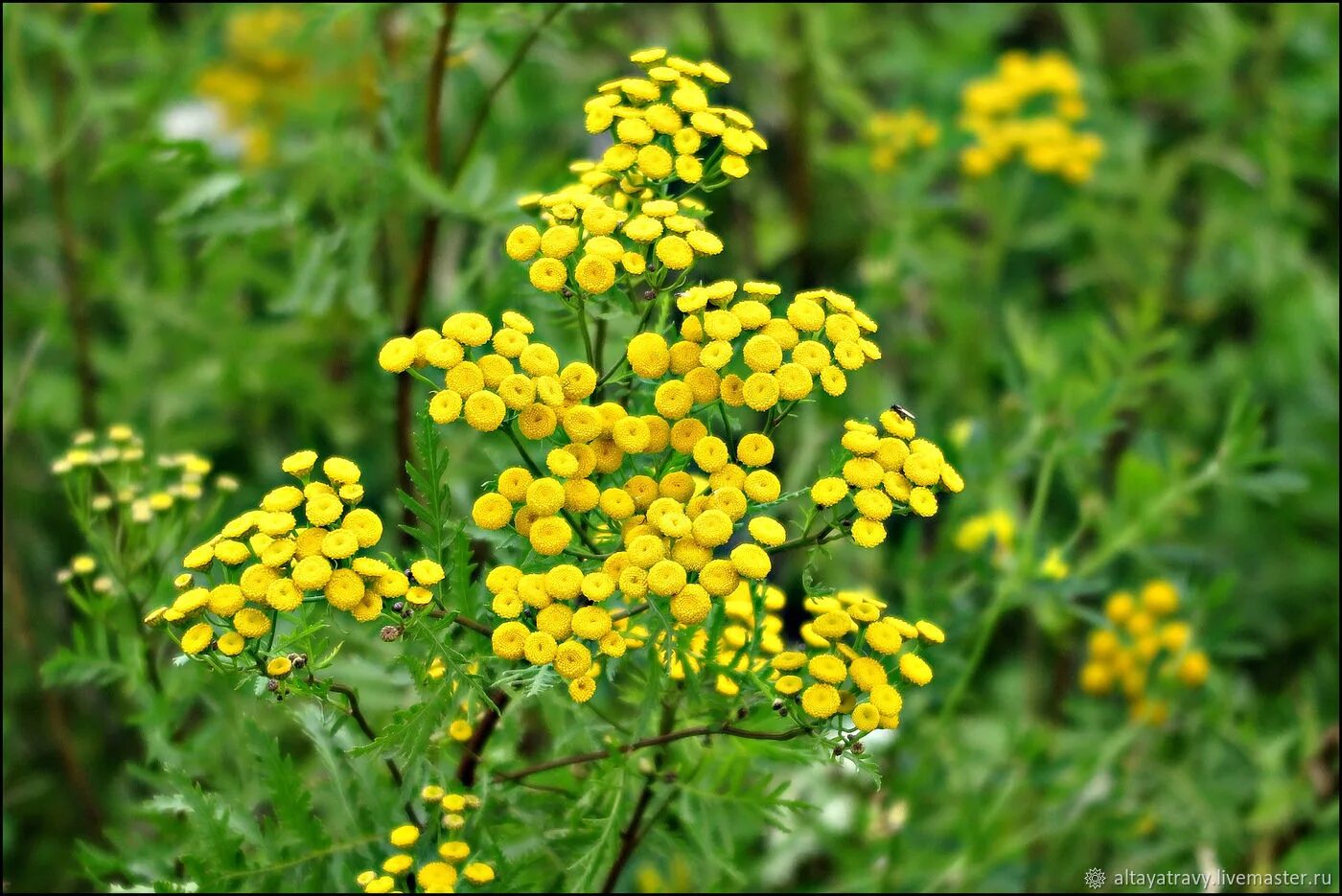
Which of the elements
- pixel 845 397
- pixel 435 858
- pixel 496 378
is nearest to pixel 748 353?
pixel 496 378

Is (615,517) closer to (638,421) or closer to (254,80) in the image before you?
(638,421)

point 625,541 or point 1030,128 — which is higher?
point 1030,128

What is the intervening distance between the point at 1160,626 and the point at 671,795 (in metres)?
1.25

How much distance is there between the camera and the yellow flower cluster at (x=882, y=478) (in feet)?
3.54

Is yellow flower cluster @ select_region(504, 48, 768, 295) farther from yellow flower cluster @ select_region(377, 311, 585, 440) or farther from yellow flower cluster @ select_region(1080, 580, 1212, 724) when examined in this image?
yellow flower cluster @ select_region(1080, 580, 1212, 724)

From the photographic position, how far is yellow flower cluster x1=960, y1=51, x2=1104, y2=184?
2754mm

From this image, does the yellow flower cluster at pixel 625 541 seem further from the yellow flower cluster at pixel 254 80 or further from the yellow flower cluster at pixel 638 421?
the yellow flower cluster at pixel 254 80

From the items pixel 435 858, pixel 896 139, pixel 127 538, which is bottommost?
pixel 435 858

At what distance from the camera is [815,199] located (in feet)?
10.1

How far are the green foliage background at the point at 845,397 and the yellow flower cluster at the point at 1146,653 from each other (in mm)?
71

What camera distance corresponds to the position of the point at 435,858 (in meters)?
1.21

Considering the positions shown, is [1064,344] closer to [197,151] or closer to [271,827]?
[197,151]

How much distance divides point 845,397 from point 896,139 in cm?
59

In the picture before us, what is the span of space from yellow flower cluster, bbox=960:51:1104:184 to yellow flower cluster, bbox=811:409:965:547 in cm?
175
